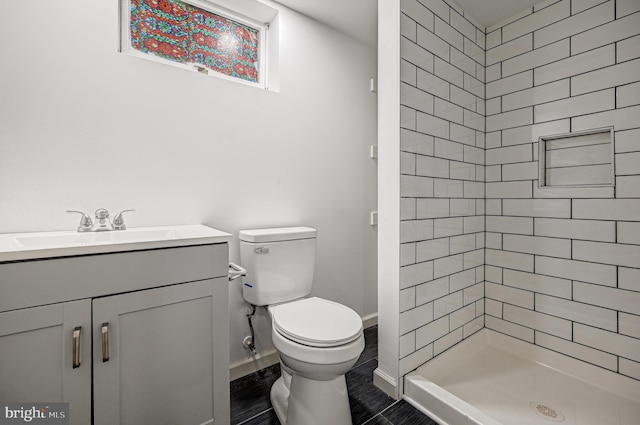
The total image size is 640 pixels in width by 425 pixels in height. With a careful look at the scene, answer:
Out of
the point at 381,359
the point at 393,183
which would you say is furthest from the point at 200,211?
the point at 381,359

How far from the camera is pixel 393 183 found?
4.95ft

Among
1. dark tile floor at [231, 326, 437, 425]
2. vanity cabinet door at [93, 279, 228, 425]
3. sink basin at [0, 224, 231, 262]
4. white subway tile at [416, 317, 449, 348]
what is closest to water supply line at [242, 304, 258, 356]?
dark tile floor at [231, 326, 437, 425]

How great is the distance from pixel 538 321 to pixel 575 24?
1720 millimetres

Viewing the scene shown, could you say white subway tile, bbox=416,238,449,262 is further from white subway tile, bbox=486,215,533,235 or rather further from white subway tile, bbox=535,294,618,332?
white subway tile, bbox=535,294,618,332

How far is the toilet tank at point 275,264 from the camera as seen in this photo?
1.54 metres

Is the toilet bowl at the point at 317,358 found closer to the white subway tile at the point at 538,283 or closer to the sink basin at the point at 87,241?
the sink basin at the point at 87,241

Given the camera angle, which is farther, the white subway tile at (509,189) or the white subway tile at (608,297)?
the white subway tile at (509,189)

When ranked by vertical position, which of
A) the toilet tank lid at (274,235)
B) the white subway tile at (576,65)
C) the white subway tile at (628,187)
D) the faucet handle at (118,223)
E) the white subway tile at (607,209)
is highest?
the white subway tile at (576,65)

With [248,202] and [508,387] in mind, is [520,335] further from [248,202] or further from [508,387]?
[248,202]

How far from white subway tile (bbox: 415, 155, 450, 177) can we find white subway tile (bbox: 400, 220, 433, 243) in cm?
27

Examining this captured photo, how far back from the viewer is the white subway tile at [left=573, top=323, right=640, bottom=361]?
1461 millimetres

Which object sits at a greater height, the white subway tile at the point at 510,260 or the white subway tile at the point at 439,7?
the white subway tile at the point at 439,7

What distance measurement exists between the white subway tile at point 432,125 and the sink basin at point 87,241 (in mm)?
1151

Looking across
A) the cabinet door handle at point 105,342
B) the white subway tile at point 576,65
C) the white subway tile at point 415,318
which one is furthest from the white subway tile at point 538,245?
the cabinet door handle at point 105,342
